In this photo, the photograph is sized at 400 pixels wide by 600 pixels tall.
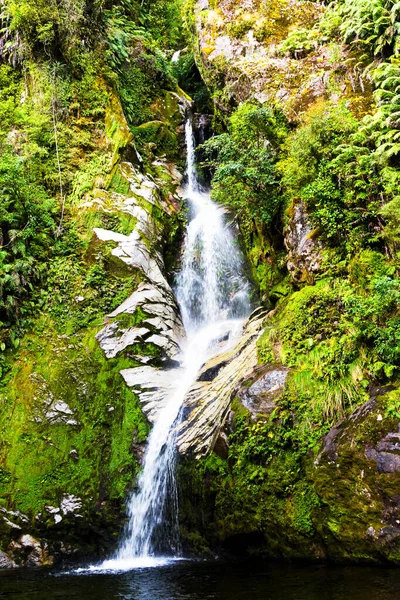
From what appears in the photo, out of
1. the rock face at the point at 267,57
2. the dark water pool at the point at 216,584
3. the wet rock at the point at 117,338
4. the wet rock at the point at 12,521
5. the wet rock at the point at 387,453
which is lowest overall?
the dark water pool at the point at 216,584

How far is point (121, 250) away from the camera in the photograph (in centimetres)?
1209

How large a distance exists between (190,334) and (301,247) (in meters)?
4.37

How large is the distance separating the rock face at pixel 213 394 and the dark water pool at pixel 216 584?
206 cm

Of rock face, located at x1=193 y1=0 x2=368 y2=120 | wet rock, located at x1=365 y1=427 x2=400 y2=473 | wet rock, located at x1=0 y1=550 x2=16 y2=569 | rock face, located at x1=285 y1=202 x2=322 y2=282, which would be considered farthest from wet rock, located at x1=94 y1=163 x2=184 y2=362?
wet rock, located at x1=365 y1=427 x2=400 y2=473

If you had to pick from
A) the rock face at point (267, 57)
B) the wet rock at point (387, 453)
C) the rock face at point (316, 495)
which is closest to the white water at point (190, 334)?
the rock face at point (316, 495)

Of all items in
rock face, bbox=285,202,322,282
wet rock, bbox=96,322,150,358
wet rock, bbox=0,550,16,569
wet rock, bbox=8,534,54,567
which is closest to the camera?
wet rock, bbox=0,550,16,569

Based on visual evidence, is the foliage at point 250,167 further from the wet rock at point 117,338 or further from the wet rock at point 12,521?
the wet rock at point 12,521

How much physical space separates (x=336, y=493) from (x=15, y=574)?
5.73 meters

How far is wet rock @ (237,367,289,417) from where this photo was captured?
7.82m

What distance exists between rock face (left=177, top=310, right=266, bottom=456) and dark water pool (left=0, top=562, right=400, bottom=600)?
81.3 inches

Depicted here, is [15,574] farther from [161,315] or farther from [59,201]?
[59,201]

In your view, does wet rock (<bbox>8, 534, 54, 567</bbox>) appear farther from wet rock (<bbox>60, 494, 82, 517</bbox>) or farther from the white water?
the white water

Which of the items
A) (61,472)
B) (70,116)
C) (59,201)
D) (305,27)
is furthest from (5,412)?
(305,27)

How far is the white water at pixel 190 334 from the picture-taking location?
8.50 metres
